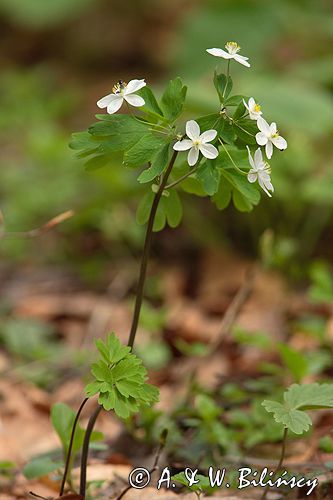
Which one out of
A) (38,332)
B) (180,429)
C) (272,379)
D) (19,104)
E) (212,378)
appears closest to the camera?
(180,429)

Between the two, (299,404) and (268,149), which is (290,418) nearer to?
(299,404)

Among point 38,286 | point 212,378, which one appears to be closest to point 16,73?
point 38,286

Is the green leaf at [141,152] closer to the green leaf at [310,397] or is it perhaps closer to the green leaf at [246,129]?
the green leaf at [246,129]

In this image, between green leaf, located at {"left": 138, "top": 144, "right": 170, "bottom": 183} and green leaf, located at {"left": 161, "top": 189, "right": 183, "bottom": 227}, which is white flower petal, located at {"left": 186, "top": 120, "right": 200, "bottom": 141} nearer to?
green leaf, located at {"left": 138, "top": 144, "right": 170, "bottom": 183}

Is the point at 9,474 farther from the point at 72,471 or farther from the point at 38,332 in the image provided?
the point at 38,332

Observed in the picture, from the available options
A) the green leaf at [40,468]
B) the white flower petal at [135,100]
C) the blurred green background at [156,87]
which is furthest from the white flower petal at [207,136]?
the blurred green background at [156,87]

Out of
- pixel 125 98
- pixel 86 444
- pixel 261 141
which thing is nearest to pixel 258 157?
pixel 261 141
